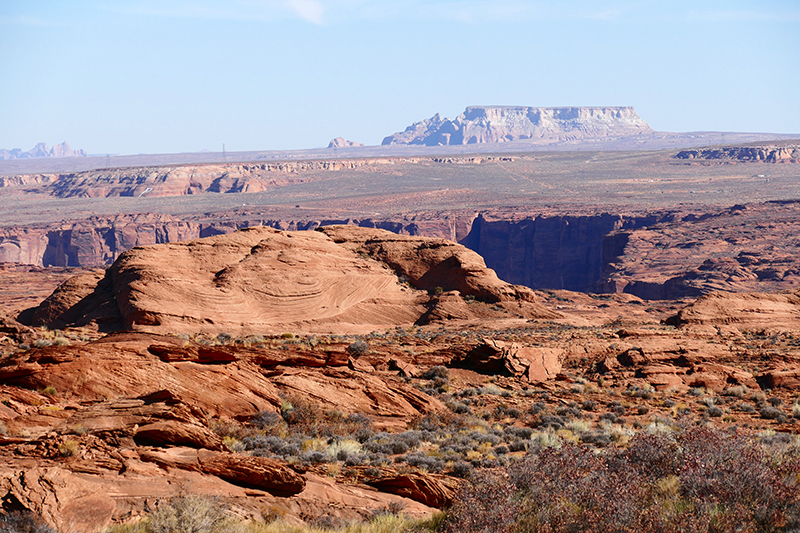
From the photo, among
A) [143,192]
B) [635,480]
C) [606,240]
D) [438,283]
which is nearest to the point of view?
[635,480]

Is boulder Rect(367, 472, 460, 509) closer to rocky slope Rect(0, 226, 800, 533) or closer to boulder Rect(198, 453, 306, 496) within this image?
rocky slope Rect(0, 226, 800, 533)

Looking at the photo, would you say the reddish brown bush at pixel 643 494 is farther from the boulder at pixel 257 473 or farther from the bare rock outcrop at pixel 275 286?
the bare rock outcrop at pixel 275 286

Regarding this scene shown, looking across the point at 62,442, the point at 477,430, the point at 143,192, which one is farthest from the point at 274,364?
the point at 143,192

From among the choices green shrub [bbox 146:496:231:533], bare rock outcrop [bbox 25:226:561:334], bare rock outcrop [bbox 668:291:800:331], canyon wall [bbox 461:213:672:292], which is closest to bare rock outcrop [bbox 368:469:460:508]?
green shrub [bbox 146:496:231:533]

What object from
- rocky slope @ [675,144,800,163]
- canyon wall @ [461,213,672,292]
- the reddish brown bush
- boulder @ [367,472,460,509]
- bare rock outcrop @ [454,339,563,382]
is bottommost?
canyon wall @ [461,213,672,292]

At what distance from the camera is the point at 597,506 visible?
Answer: 22.6 ft

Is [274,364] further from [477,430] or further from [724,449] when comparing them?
[724,449]

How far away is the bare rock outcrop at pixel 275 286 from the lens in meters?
29.0

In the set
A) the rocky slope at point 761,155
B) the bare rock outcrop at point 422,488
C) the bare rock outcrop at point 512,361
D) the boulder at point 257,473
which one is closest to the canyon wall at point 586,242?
the bare rock outcrop at point 512,361

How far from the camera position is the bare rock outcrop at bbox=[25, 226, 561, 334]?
2898 centimetres

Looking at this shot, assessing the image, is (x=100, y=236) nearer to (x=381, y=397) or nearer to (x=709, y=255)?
(x=709, y=255)

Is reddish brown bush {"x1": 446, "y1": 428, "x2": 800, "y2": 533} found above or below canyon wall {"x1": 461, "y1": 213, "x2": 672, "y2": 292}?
above

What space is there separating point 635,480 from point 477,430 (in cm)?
623

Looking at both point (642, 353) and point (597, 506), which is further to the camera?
point (642, 353)
